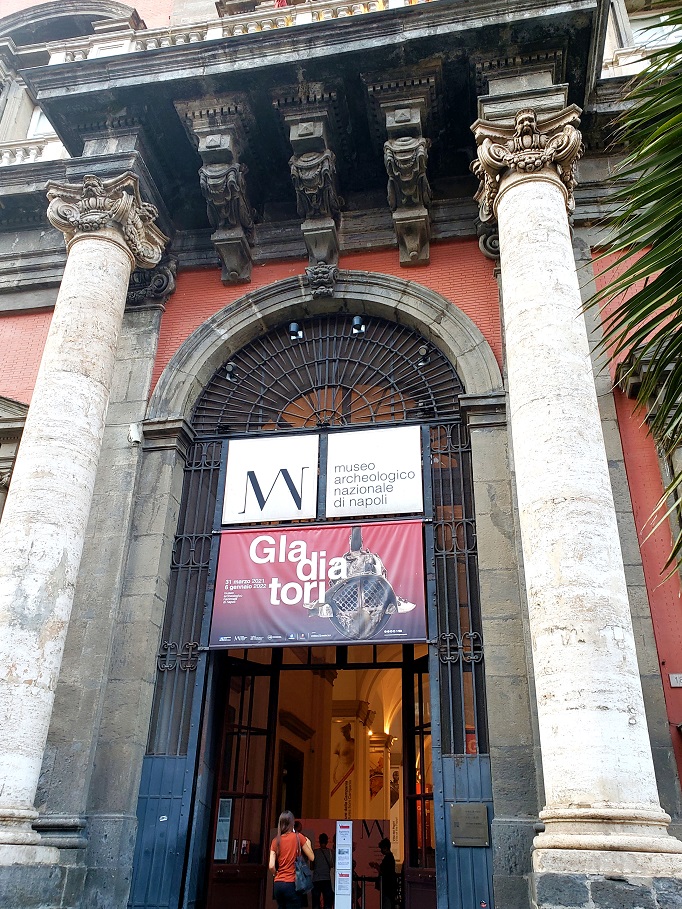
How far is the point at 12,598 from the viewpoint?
643cm

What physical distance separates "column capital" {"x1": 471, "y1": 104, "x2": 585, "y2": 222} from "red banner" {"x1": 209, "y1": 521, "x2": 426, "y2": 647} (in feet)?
11.9

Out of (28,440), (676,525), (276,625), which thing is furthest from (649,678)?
(28,440)

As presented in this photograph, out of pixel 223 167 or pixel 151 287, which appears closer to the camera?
pixel 223 167

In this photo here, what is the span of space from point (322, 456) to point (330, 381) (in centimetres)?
106

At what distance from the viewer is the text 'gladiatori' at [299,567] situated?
8.04 meters

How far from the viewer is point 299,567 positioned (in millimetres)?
8180

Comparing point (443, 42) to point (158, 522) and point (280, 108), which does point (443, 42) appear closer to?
point (280, 108)

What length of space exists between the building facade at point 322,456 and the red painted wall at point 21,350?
7 centimetres

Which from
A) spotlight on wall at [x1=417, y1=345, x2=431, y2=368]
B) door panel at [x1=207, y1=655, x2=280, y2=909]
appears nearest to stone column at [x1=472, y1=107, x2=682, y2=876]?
spotlight on wall at [x1=417, y1=345, x2=431, y2=368]

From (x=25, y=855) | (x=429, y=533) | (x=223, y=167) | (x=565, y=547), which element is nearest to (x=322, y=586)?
(x=429, y=533)

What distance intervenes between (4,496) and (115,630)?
2.30m

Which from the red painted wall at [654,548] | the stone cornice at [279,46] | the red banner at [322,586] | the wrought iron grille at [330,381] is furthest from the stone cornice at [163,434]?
the red painted wall at [654,548]

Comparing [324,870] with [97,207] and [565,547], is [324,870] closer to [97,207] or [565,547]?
[565,547]

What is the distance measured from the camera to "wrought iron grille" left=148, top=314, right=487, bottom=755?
748 centimetres
